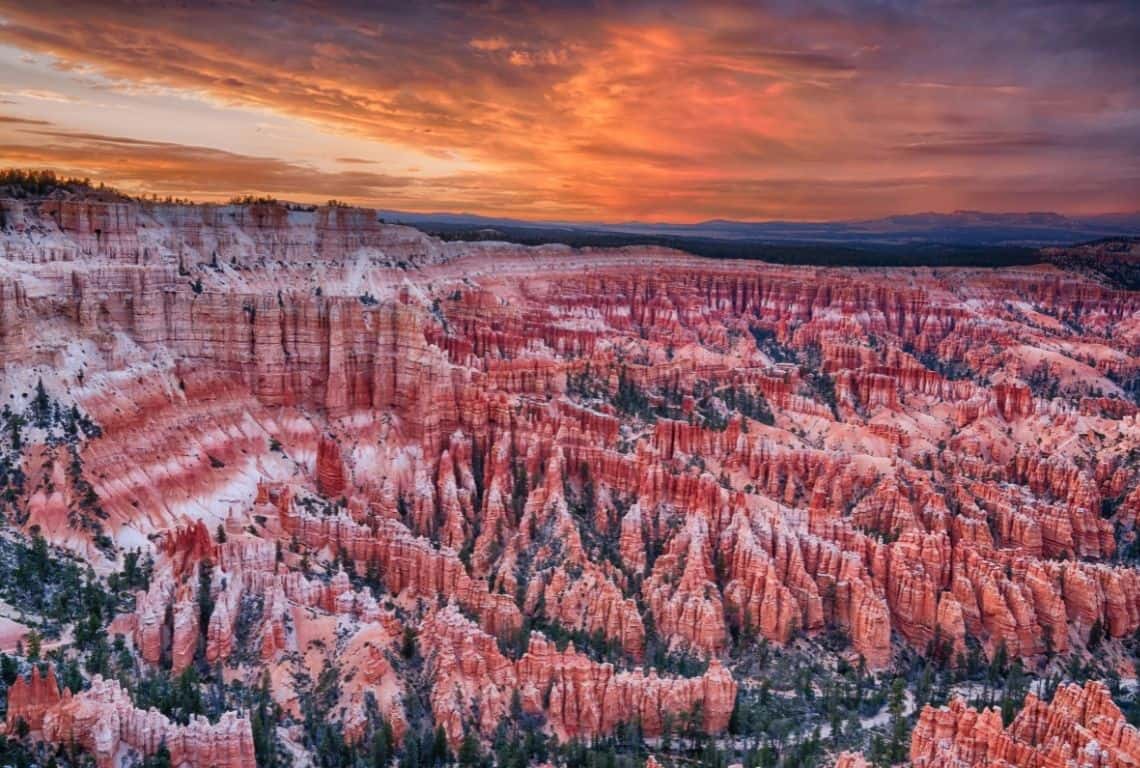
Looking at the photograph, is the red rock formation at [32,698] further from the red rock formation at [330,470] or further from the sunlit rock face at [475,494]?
the red rock formation at [330,470]

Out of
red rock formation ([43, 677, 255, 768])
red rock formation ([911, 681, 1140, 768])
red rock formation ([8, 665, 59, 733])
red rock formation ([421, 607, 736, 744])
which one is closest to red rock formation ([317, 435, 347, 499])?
red rock formation ([421, 607, 736, 744])

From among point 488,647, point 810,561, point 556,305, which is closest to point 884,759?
point 488,647

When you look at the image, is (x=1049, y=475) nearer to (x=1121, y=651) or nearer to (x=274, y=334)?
(x=1121, y=651)

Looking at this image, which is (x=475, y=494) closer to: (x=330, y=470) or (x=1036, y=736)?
(x=330, y=470)

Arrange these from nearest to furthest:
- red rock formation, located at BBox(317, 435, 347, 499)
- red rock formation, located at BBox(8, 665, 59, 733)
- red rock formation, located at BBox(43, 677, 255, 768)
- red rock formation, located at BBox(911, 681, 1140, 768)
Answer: red rock formation, located at BBox(911, 681, 1140, 768) → red rock formation, located at BBox(8, 665, 59, 733) → red rock formation, located at BBox(43, 677, 255, 768) → red rock formation, located at BBox(317, 435, 347, 499)

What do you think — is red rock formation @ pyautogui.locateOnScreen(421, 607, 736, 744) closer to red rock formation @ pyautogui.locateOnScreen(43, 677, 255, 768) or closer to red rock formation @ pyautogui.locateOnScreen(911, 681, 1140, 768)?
red rock formation @ pyautogui.locateOnScreen(43, 677, 255, 768)

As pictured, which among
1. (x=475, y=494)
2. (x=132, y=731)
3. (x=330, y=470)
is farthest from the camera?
(x=475, y=494)

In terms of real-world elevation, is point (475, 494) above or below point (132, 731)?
above

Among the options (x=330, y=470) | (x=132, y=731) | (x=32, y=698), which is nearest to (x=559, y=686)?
(x=132, y=731)
